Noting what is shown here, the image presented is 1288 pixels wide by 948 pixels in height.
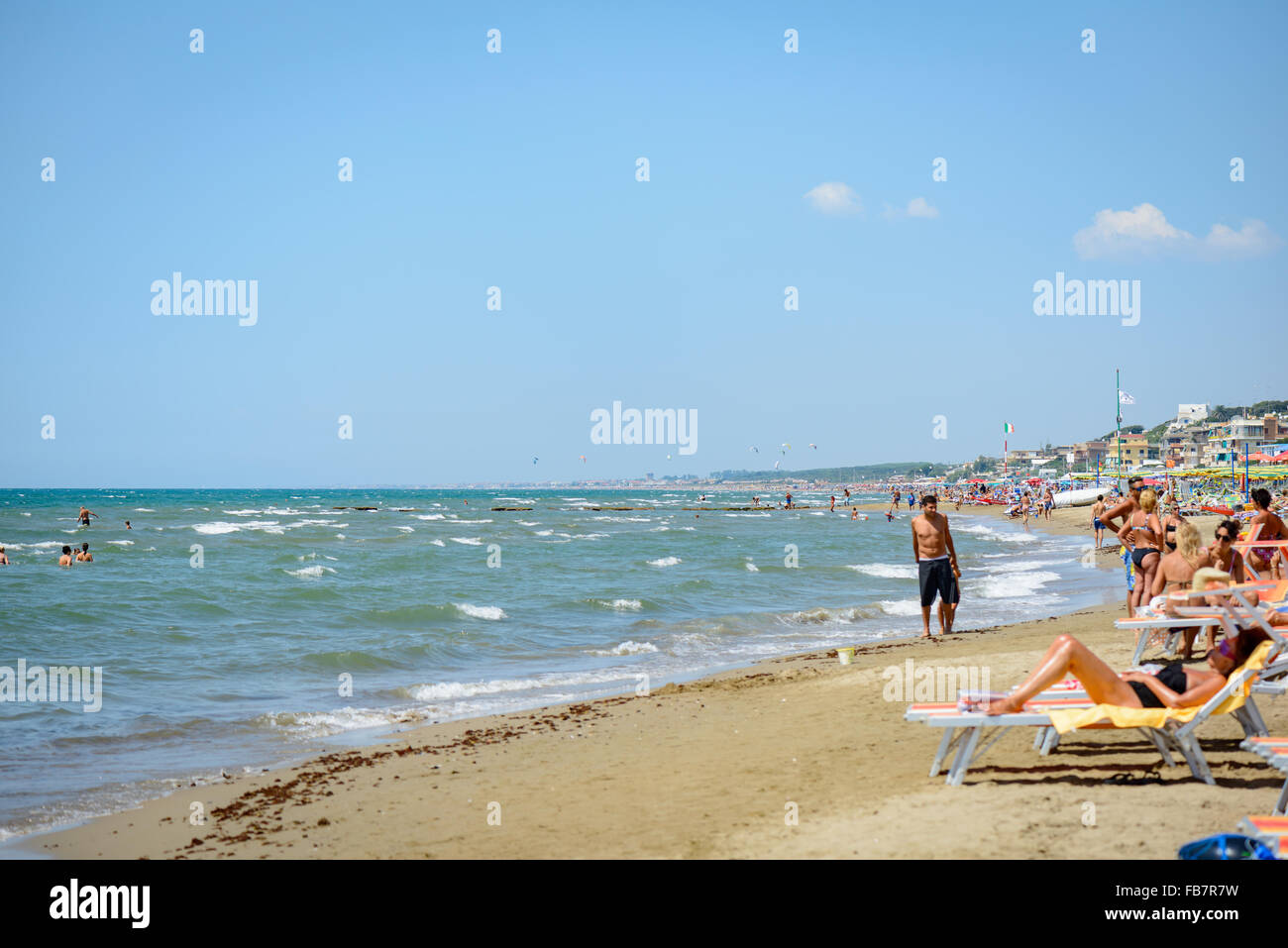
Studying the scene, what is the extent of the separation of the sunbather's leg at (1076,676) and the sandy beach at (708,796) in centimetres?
49

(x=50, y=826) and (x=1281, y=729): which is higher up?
(x=1281, y=729)

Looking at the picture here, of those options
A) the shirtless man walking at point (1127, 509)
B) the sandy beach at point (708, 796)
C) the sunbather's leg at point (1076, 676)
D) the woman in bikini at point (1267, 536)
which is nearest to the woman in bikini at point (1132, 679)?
the sunbather's leg at point (1076, 676)

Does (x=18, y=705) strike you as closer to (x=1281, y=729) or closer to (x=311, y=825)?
(x=311, y=825)

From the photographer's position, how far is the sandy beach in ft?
16.6

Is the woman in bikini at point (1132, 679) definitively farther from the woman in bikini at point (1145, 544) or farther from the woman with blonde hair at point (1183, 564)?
the woman in bikini at point (1145, 544)

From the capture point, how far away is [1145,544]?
33.3 feet

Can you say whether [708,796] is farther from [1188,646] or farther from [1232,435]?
[1232,435]

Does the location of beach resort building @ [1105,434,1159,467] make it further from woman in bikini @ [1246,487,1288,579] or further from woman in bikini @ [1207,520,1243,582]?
woman in bikini @ [1207,520,1243,582]

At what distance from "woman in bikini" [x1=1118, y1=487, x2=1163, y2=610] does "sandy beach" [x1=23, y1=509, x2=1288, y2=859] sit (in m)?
0.95

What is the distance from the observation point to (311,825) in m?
6.37

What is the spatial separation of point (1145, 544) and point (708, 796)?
246 inches

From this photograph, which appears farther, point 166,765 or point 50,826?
point 166,765
